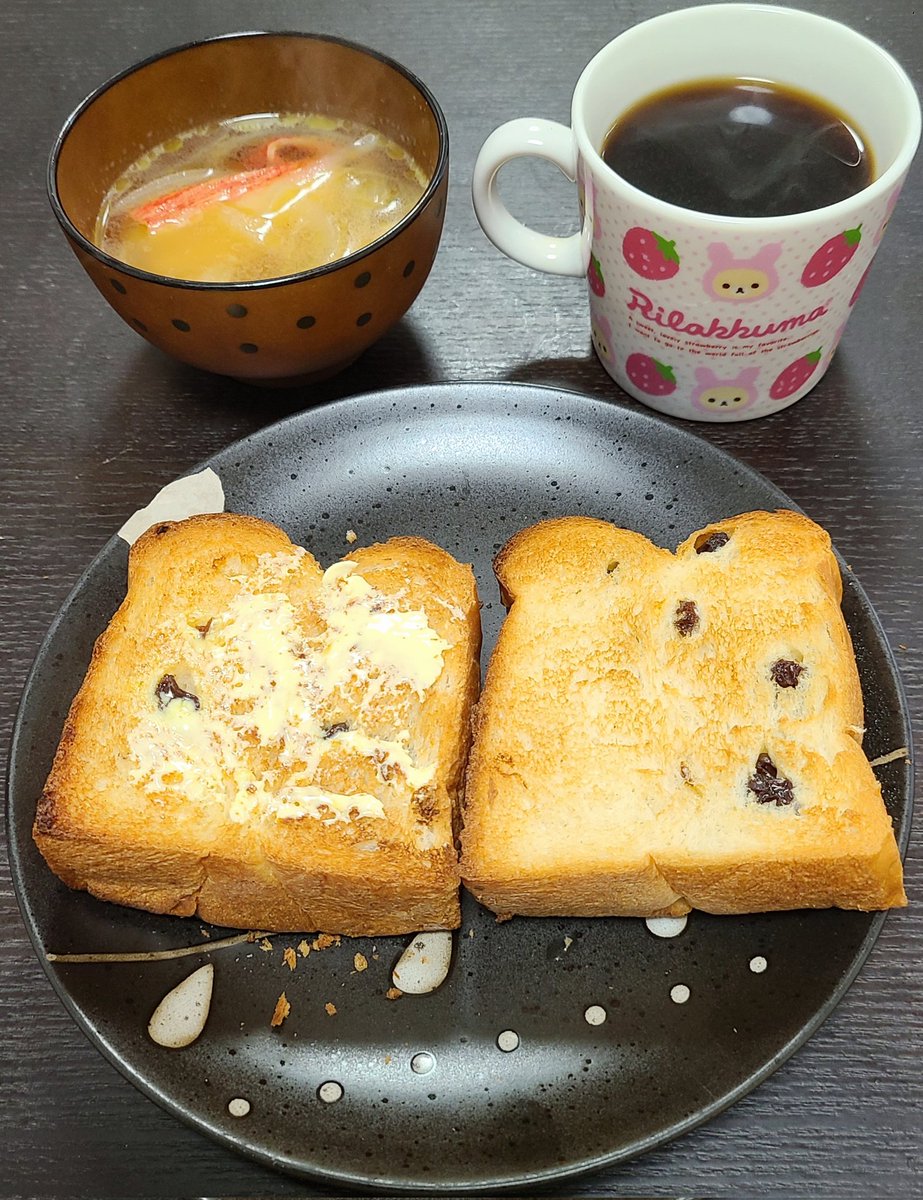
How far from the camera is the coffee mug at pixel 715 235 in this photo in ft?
4.57

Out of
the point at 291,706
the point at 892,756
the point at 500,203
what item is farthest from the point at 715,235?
the point at 291,706

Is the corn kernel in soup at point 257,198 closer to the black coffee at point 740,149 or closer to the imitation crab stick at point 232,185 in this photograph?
the imitation crab stick at point 232,185

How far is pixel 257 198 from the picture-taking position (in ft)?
5.48

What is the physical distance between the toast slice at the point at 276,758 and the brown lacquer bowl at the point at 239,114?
1.36 feet

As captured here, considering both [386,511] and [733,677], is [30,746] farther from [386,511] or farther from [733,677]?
[733,677]

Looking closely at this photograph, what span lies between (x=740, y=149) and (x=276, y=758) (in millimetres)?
1105

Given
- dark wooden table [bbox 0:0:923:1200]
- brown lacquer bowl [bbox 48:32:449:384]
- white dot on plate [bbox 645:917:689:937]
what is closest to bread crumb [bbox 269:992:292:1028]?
dark wooden table [bbox 0:0:923:1200]

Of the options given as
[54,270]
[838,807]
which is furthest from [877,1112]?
[54,270]

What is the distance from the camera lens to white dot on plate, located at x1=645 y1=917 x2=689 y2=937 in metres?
1.23

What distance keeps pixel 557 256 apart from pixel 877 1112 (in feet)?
4.21

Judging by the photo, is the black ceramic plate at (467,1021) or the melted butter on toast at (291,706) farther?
the melted butter on toast at (291,706)

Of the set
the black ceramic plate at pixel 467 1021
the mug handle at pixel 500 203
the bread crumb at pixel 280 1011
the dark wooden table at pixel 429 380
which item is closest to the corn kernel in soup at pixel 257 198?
the mug handle at pixel 500 203

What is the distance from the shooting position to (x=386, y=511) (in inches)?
61.6

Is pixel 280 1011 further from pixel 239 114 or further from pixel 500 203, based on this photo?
pixel 239 114
